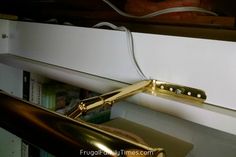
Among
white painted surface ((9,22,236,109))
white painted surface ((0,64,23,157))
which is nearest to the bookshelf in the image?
white painted surface ((9,22,236,109))

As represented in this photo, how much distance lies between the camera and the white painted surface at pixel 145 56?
405 mm

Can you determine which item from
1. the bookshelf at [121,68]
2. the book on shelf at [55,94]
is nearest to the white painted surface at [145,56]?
the bookshelf at [121,68]

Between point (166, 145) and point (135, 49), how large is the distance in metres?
0.29

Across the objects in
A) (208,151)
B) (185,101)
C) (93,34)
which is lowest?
(208,151)

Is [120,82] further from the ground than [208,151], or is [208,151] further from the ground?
[120,82]

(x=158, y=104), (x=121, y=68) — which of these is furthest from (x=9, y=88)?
(x=158, y=104)

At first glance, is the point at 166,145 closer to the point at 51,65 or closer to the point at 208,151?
the point at 208,151

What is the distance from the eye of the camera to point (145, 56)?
50cm

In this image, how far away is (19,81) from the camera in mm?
946

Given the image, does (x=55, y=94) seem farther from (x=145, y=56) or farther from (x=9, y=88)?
(x=145, y=56)

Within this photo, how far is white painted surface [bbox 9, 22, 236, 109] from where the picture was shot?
1.33 ft

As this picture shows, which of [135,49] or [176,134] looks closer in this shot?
[135,49]

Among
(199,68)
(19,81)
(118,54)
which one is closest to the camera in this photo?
(199,68)

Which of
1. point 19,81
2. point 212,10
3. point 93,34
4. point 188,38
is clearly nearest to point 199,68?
point 188,38
